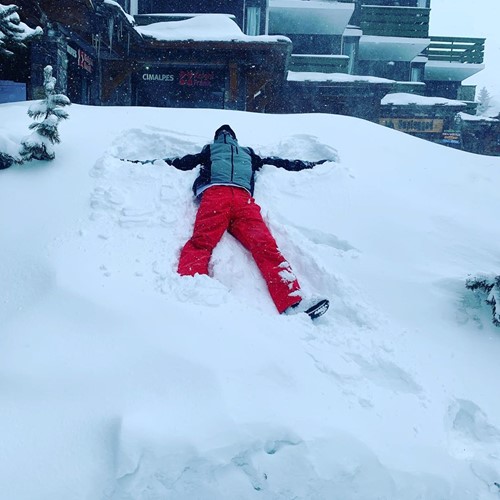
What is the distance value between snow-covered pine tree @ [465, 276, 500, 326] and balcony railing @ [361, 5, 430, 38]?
706 inches

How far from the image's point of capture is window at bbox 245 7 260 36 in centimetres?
1500

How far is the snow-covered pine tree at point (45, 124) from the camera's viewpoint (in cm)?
423

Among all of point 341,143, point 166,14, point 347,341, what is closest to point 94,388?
point 347,341

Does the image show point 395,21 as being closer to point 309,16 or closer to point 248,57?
point 309,16

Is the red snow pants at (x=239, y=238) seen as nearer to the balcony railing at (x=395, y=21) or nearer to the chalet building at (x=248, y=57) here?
the chalet building at (x=248, y=57)

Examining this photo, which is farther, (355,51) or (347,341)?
(355,51)

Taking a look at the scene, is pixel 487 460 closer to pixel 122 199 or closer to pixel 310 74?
pixel 122 199

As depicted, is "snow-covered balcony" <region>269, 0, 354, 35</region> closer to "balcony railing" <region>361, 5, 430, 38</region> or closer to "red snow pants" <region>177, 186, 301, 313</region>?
"balcony railing" <region>361, 5, 430, 38</region>

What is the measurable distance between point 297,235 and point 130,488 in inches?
99.6

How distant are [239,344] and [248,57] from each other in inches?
402

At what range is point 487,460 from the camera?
90.6 inches

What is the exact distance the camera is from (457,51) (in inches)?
818

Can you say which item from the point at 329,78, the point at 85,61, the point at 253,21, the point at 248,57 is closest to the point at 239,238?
the point at 85,61

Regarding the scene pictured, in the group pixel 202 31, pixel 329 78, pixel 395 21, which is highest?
pixel 395 21
